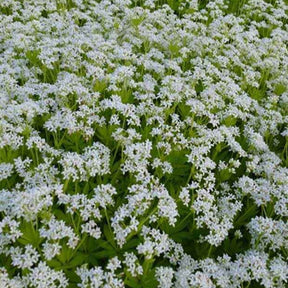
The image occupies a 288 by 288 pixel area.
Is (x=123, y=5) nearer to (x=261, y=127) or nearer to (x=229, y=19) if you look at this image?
(x=229, y=19)

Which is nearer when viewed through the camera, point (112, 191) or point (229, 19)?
point (112, 191)

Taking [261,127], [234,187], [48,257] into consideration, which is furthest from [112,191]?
[261,127]

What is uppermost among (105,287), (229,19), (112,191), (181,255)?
(229,19)

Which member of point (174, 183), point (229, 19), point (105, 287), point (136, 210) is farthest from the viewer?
point (229, 19)

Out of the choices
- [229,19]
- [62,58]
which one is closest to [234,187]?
[62,58]

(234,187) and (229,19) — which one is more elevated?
(229,19)

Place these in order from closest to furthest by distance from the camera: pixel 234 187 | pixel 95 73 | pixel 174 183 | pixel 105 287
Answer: pixel 105 287, pixel 174 183, pixel 234 187, pixel 95 73
